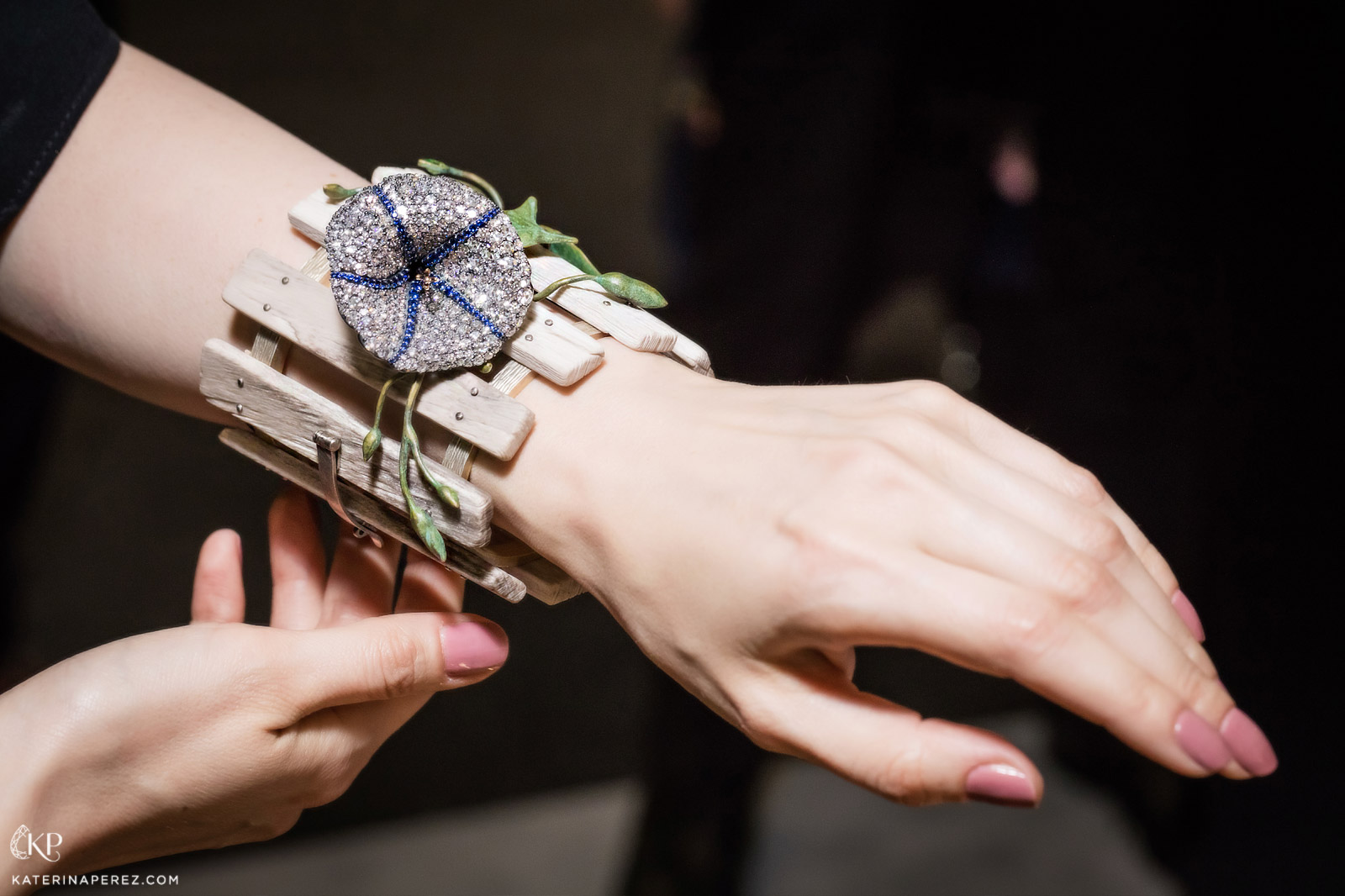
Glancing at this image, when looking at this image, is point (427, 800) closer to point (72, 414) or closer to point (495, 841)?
point (495, 841)

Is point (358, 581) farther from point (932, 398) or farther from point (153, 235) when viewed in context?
point (932, 398)

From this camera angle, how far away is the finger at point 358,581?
2.84 ft

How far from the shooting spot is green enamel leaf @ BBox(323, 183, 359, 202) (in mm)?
751

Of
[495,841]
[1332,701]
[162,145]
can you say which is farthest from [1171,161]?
[495,841]

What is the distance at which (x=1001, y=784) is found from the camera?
572 millimetres

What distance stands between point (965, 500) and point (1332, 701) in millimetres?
1034

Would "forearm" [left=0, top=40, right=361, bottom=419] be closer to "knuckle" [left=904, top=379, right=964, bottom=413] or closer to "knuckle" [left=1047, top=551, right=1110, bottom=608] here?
"knuckle" [left=904, top=379, right=964, bottom=413]

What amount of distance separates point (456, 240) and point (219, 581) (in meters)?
0.46

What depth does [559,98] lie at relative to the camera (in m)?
1.89

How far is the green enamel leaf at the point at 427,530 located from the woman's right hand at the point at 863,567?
6 cm

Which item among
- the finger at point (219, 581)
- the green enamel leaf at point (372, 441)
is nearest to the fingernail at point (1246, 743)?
the green enamel leaf at point (372, 441)

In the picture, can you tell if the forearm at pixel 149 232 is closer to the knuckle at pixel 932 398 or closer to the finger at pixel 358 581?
the finger at pixel 358 581

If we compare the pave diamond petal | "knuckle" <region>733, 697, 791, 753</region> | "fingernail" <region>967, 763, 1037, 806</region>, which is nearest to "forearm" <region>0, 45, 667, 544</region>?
the pave diamond petal

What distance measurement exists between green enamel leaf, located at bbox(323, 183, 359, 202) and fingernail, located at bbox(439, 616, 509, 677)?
41cm
